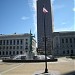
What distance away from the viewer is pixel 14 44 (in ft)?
485

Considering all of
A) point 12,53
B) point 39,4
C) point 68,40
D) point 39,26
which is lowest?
point 12,53

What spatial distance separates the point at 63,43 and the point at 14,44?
35.3 m

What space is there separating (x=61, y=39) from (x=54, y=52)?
35.5 ft

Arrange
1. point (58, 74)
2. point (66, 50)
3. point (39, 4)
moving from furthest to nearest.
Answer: point (39, 4), point (66, 50), point (58, 74)

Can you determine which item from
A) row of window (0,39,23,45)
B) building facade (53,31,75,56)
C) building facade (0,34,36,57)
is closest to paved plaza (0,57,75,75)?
building facade (0,34,36,57)

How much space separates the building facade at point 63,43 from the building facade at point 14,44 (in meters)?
17.0

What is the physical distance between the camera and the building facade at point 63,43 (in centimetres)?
14375

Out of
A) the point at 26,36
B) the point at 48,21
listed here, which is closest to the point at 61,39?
the point at 48,21

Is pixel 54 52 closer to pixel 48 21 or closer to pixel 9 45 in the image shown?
pixel 48 21

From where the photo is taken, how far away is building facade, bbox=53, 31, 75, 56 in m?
144

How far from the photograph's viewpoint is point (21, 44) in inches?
5763

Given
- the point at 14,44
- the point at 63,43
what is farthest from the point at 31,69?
the point at 14,44

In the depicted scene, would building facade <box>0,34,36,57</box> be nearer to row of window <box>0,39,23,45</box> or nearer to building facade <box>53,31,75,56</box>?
row of window <box>0,39,23,45</box>

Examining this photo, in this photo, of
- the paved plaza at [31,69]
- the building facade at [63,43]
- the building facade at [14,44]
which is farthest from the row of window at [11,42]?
the paved plaza at [31,69]
